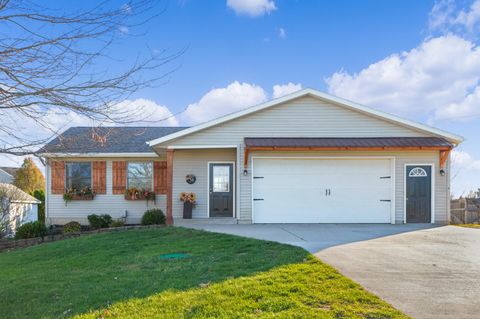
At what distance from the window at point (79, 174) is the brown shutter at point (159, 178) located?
269 centimetres

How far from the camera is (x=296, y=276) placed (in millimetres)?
4668

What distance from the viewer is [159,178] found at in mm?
13789

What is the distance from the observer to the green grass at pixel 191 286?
369cm

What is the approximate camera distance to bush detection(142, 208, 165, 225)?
12.3 meters

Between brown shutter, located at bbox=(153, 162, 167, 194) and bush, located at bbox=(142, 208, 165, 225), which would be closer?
bush, located at bbox=(142, 208, 165, 225)

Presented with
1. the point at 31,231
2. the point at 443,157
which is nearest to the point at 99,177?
the point at 31,231

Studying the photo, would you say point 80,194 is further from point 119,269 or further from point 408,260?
point 408,260

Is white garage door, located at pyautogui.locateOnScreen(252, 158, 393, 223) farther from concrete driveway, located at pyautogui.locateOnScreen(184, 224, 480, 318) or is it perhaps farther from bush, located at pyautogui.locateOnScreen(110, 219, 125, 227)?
bush, located at pyautogui.locateOnScreen(110, 219, 125, 227)

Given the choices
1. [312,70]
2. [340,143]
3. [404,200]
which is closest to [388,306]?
[340,143]

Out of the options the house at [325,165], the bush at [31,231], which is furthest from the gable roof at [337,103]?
the bush at [31,231]

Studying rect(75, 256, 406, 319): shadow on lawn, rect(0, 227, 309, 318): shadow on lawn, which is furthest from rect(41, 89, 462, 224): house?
rect(75, 256, 406, 319): shadow on lawn

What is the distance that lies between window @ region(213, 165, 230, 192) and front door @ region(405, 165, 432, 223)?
6.23 meters

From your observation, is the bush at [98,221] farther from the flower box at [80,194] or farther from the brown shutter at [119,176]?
the brown shutter at [119,176]

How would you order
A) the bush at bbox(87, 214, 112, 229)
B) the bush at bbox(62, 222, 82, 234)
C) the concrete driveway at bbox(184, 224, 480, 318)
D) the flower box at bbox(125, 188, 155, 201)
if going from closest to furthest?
the concrete driveway at bbox(184, 224, 480, 318)
the bush at bbox(62, 222, 82, 234)
the bush at bbox(87, 214, 112, 229)
the flower box at bbox(125, 188, 155, 201)
